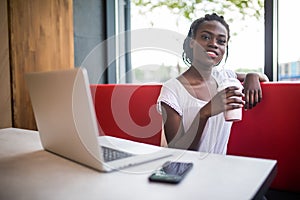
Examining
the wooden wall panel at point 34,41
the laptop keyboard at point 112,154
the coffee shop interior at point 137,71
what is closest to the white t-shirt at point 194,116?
the coffee shop interior at point 137,71

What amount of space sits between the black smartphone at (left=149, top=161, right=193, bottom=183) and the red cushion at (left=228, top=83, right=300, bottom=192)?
2.72ft

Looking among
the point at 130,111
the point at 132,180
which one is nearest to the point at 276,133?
the point at 130,111

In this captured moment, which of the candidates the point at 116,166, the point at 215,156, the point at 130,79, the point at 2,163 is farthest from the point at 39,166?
the point at 130,79

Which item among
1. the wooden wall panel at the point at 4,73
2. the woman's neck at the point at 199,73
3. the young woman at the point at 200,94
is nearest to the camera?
the young woman at the point at 200,94

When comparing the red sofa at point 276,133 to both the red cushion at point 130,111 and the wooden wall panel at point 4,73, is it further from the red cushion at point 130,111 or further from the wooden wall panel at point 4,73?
the wooden wall panel at point 4,73

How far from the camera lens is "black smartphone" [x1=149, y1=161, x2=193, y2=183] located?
27.8 inches

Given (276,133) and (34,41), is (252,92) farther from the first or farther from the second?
(34,41)

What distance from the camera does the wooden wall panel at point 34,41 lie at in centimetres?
210

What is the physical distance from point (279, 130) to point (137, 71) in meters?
1.62

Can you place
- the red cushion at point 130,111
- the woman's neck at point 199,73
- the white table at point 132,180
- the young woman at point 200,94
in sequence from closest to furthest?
1. the white table at point 132,180
2. the young woman at point 200,94
3. the woman's neck at point 199,73
4. the red cushion at point 130,111

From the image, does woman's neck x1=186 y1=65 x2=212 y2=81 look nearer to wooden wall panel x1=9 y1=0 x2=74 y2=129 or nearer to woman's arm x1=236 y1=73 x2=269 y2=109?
woman's arm x1=236 y1=73 x2=269 y2=109

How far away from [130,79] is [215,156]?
2132 millimetres

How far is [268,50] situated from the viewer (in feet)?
6.95

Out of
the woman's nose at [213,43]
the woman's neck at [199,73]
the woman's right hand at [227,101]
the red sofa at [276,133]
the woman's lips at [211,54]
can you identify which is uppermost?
the woman's nose at [213,43]
